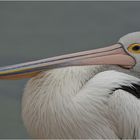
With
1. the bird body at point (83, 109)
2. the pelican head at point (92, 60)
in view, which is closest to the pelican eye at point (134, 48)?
the pelican head at point (92, 60)

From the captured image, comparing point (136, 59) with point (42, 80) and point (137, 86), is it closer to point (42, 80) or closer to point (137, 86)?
point (137, 86)

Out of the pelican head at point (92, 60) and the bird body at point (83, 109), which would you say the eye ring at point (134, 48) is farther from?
the bird body at point (83, 109)

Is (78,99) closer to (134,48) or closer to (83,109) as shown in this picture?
(83,109)

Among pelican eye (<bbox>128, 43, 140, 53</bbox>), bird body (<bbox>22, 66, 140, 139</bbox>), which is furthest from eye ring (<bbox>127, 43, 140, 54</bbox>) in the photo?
bird body (<bbox>22, 66, 140, 139</bbox>)

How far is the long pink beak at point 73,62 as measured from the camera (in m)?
2.88

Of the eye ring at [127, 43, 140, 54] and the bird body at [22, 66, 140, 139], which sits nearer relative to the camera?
the bird body at [22, 66, 140, 139]

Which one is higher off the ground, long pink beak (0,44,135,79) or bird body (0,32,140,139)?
long pink beak (0,44,135,79)

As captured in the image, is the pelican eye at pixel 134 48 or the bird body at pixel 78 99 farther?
the pelican eye at pixel 134 48

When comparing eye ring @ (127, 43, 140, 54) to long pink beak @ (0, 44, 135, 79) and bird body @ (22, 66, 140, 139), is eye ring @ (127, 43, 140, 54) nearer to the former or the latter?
long pink beak @ (0, 44, 135, 79)

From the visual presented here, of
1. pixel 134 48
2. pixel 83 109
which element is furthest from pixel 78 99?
pixel 134 48

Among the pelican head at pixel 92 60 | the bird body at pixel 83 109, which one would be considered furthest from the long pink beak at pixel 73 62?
the bird body at pixel 83 109

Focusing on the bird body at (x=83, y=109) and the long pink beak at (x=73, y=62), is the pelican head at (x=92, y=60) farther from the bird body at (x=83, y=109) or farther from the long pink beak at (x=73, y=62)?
the bird body at (x=83, y=109)

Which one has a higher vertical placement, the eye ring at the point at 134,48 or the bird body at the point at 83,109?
the eye ring at the point at 134,48

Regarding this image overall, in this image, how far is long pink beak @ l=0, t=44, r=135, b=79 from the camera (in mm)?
2885
